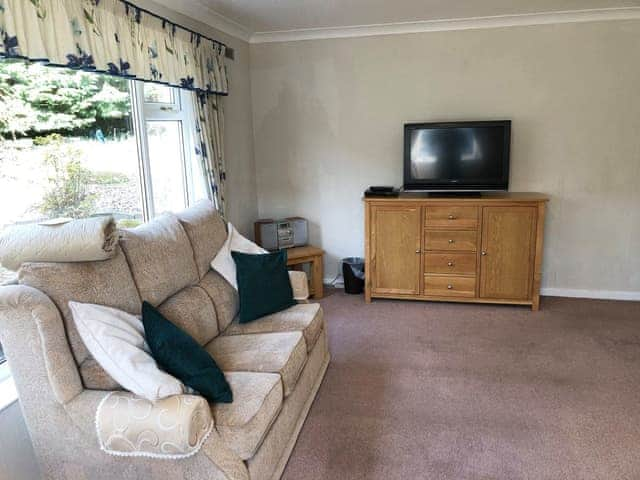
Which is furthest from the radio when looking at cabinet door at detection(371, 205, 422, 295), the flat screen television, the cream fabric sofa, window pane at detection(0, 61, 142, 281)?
the cream fabric sofa

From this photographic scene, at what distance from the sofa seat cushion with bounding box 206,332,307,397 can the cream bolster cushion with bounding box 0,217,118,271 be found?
0.79m

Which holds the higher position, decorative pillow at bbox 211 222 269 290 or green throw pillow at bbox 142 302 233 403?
decorative pillow at bbox 211 222 269 290

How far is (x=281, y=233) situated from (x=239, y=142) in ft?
3.01

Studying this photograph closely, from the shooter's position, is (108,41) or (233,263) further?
(233,263)

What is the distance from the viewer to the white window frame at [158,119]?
3.22 m

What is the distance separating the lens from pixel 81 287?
6.53 ft

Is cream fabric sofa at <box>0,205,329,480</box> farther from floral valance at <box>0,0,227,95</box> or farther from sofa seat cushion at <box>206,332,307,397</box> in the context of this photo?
floral valance at <box>0,0,227,95</box>

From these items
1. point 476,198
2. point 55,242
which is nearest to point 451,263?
point 476,198

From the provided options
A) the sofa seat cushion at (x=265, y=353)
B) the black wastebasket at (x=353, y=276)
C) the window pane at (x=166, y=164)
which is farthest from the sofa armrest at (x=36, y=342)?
the black wastebasket at (x=353, y=276)

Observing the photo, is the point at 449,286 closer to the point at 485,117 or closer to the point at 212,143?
the point at 485,117

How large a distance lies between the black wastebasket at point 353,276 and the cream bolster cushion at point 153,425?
2861mm

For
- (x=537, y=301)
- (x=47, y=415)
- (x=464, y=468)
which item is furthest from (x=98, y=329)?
(x=537, y=301)

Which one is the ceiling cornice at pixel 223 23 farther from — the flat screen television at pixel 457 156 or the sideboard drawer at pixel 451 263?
the sideboard drawer at pixel 451 263

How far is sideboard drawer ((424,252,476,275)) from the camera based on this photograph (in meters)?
4.18
